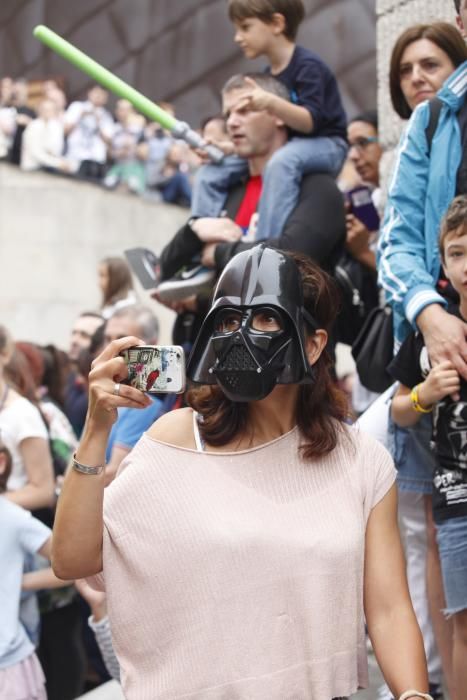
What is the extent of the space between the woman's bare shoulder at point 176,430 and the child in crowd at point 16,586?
1572mm

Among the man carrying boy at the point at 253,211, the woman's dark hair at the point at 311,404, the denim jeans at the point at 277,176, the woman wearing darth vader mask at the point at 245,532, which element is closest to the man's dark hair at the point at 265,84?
the man carrying boy at the point at 253,211

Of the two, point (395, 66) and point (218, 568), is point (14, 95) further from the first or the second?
point (218, 568)

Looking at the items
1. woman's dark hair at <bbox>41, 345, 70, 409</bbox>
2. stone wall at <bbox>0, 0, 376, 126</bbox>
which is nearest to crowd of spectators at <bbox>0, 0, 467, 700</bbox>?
woman's dark hair at <bbox>41, 345, 70, 409</bbox>

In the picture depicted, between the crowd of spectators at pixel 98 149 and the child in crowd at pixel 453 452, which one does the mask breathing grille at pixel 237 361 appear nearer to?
the child in crowd at pixel 453 452

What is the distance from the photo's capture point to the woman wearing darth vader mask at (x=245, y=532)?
2.53 meters

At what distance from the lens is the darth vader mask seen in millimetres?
2566

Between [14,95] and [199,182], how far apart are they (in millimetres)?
12489

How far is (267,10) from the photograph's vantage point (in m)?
4.46

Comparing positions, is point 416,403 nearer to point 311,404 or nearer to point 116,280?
point 311,404

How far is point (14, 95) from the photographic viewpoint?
16406 millimetres

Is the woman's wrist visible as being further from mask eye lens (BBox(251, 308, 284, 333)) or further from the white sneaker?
the white sneaker

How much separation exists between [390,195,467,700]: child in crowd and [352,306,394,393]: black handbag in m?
0.53

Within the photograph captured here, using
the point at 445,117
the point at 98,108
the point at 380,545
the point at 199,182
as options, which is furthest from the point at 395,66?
the point at 98,108

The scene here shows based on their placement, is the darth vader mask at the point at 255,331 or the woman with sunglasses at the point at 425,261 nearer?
the darth vader mask at the point at 255,331
